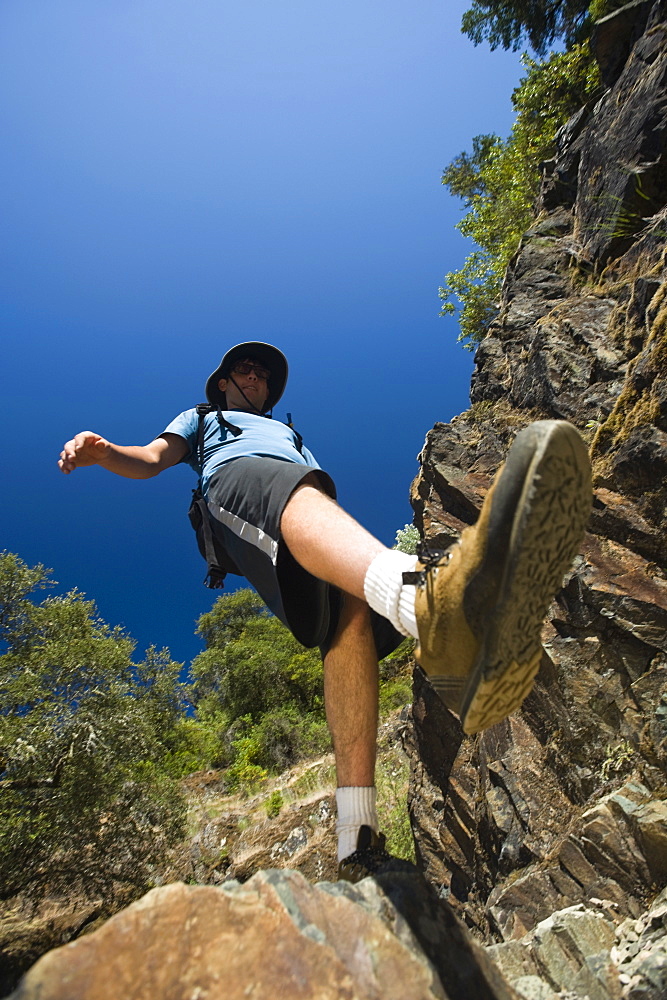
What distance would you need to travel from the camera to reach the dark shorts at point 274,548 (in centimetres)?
226

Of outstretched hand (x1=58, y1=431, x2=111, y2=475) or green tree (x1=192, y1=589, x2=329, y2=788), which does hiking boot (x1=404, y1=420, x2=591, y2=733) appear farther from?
green tree (x1=192, y1=589, x2=329, y2=788)

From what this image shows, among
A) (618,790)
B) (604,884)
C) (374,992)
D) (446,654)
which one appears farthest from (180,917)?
(618,790)

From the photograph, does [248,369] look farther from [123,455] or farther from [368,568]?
[368,568]

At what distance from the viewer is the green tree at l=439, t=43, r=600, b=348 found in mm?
9727

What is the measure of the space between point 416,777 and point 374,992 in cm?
438

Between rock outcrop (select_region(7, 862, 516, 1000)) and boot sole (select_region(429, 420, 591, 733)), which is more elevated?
boot sole (select_region(429, 420, 591, 733))

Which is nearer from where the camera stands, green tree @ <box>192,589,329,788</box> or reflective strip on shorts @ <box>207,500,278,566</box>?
reflective strip on shorts @ <box>207,500,278,566</box>

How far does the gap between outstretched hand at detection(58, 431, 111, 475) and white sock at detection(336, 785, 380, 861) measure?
209cm

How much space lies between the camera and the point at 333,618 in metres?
2.45

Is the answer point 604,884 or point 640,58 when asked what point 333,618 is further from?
point 640,58

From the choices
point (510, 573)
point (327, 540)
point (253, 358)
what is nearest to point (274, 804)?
point (253, 358)

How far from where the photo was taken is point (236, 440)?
2.90 metres

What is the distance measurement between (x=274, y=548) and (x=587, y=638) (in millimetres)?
2438

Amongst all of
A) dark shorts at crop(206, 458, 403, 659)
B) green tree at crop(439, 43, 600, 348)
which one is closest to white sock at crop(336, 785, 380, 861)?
dark shorts at crop(206, 458, 403, 659)
